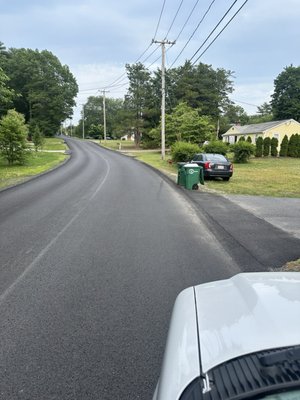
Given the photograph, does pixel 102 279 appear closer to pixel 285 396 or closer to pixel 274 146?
pixel 285 396

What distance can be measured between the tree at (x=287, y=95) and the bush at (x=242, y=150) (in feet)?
160

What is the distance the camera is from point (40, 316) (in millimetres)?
4219

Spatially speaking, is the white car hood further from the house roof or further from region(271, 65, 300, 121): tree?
region(271, 65, 300, 121): tree

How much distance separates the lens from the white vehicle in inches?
55.6

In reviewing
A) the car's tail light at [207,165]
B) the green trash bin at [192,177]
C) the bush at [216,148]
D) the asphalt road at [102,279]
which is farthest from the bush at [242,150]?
the asphalt road at [102,279]

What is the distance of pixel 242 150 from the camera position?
33906 millimetres

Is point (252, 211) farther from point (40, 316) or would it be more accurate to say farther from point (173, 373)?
point (173, 373)

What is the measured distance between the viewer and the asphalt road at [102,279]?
3.16 metres

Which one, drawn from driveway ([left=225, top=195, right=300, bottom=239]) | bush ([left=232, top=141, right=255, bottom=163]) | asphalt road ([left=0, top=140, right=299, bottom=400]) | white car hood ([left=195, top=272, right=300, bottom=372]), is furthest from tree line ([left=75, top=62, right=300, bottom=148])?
white car hood ([left=195, top=272, right=300, bottom=372])

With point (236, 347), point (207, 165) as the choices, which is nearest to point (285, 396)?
point (236, 347)

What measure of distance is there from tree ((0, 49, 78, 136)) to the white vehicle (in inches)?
3032

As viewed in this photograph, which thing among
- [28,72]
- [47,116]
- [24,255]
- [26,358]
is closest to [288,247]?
[24,255]

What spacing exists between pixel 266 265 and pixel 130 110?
58148mm

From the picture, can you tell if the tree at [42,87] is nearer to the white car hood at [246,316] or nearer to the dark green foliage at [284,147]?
the dark green foliage at [284,147]
